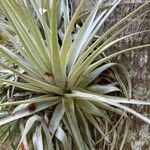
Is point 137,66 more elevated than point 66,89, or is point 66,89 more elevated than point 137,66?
point 137,66

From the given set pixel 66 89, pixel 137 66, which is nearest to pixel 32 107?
pixel 66 89

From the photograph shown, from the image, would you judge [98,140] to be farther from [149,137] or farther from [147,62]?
[147,62]

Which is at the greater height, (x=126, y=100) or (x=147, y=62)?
(x=147, y=62)

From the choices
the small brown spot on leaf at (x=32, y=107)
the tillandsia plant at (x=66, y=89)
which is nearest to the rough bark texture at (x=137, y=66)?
the tillandsia plant at (x=66, y=89)

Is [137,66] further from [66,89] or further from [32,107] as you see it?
[32,107]

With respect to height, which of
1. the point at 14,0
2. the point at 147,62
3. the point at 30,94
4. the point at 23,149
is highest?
the point at 14,0

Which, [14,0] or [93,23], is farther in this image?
[93,23]

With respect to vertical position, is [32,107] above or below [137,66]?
below

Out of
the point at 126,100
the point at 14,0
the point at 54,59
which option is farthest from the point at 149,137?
the point at 14,0
